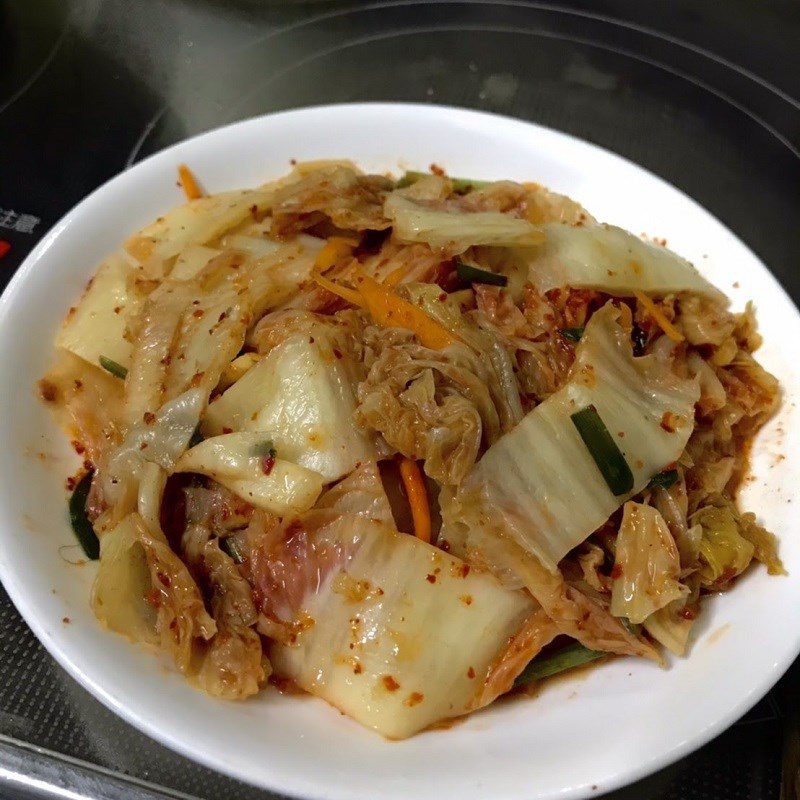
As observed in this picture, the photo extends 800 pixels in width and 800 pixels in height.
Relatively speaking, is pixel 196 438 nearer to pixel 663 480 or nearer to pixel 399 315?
pixel 399 315

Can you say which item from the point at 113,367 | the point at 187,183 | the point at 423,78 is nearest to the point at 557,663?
the point at 113,367

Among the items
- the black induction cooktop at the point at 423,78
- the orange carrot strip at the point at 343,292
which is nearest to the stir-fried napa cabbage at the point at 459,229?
the orange carrot strip at the point at 343,292

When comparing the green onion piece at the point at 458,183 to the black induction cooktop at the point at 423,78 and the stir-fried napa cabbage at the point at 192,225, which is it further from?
the black induction cooktop at the point at 423,78

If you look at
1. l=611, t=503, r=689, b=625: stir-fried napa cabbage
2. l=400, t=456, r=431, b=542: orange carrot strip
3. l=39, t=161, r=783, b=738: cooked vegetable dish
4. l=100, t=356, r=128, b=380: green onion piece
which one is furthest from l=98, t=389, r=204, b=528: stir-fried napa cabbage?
l=611, t=503, r=689, b=625: stir-fried napa cabbage

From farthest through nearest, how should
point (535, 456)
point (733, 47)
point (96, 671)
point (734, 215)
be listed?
point (733, 47)
point (734, 215)
point (535, 456)
point (96, 671)

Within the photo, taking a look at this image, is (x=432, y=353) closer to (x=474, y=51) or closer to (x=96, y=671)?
(x=96, y=671)

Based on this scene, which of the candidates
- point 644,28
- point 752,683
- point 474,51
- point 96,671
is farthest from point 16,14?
point 752,683
